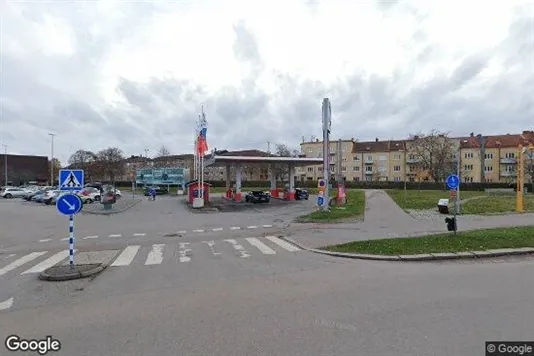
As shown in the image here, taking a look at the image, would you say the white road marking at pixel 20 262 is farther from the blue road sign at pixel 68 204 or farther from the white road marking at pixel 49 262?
the blue road sign at pixel 68 204

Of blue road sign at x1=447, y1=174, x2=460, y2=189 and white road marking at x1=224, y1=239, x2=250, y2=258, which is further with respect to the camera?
blue road sign at x1=447, y1=174, x2=460, y2=189

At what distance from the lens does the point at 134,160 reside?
12412cm

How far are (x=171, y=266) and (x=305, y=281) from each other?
11.8 feet

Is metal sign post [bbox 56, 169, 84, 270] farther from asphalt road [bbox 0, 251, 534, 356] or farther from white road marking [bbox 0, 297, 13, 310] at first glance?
white road marking [bbox 0, 297, 13, 310]

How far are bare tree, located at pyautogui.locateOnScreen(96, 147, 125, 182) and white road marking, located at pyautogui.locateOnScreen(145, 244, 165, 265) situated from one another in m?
81.4

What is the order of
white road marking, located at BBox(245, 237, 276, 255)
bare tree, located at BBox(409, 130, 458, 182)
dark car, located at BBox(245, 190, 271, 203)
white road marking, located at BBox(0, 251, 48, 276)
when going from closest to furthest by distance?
white road marking, located at BBox(0, 251, 48, 276) → white road marking, located at BBox(245, 237, 276, 255) → dark car, located at BBox(245, 190, 271, 203) → bare tree, located at BBox(409, 130, 458, 182)

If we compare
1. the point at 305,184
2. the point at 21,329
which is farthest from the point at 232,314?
the point at 305,184

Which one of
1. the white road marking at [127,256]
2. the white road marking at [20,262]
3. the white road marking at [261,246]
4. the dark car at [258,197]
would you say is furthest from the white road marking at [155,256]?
the dark car at [258,197]

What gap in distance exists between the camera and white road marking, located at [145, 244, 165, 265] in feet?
33.5

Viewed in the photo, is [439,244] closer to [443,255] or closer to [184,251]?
[443,255]

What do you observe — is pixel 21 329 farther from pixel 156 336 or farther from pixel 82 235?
pixel 82 235

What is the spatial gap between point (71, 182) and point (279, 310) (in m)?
6.20

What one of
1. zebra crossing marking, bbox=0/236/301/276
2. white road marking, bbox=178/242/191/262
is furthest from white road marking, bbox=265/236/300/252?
white road marking, bbox=178/242/191/262

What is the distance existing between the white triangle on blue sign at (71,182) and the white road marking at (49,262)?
7.15 ft
